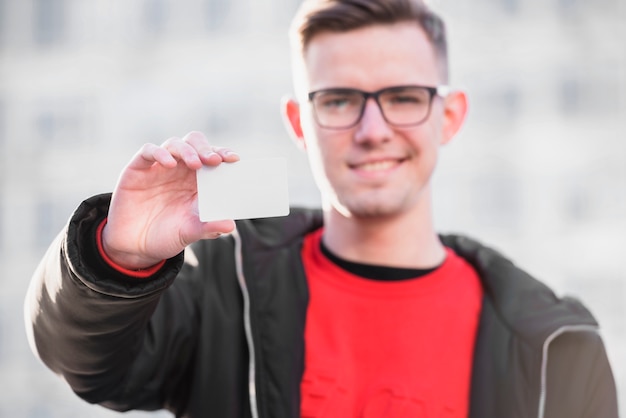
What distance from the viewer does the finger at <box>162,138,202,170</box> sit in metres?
1.52

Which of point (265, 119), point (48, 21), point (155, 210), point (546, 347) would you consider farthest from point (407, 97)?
point (48, 21)

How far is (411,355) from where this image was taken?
6.69 feet

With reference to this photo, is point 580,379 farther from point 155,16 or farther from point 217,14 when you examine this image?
point 155,16

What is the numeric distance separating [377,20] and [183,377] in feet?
3.84

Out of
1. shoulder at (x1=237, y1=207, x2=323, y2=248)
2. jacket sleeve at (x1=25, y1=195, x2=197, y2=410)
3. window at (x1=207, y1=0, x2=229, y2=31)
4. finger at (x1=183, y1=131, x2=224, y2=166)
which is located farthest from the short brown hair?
window at (x1=207, y1=0, x2=229, y2=31)

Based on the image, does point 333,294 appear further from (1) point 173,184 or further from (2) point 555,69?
(2) point 555,69

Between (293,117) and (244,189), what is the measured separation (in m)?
0.90

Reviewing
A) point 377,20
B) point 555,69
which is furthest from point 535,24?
point 377,20

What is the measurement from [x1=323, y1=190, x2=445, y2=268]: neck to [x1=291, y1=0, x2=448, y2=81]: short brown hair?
494 millimetres

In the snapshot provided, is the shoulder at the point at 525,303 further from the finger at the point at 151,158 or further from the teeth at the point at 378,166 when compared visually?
the finger at the point at 151,158

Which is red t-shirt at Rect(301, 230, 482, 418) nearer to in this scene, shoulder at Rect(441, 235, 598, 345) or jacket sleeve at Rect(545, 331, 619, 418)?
shoulder at Rect(441, 235, 598, 345)

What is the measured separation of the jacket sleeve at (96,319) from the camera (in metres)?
1.54

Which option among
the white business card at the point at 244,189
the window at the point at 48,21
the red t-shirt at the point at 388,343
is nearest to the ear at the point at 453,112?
the red t-shirt at the point at 388,343

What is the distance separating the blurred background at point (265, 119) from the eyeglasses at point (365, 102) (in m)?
17.0
